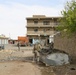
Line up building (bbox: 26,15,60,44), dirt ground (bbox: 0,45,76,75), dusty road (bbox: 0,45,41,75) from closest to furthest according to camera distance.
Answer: dirt ground (bbox: 0,45,76,75), dusty road (bbox: 0,45,41,75), building (bbox: 26,15,60,44)

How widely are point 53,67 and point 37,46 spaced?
727cm

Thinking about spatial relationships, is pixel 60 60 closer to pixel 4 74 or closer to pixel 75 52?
pixel 75 52

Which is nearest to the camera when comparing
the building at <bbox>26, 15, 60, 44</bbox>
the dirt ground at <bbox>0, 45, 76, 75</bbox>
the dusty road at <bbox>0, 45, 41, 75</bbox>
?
the dirt ground at <bbox>0, 45, 76, 75</bbox>

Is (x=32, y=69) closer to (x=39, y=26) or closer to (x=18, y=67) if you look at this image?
(x=18, y=67)

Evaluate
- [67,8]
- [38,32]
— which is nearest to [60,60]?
[67,8]

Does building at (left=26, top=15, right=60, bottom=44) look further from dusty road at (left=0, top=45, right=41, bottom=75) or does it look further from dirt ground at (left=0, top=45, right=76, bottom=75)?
dirt ground at (left=0, top=45, right=76, bottom=75)

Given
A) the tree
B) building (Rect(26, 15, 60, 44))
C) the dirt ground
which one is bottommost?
the dirt ground

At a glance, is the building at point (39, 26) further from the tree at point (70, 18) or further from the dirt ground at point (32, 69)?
the tree at point (70, 18)

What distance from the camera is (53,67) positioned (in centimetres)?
1928

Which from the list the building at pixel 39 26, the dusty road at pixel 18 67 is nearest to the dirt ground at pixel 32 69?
the dusty road at pixel 18 67

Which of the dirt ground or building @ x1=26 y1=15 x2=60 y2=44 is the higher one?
building @ x1=26 y1=15 x2=60 y2=44

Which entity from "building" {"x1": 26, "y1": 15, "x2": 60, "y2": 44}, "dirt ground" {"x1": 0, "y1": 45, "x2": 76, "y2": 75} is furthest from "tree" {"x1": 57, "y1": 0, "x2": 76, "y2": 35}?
"building" {"x1": 26, "y1": 15, "x2": 60, "y2": 44}

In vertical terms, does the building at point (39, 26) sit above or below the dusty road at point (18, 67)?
above

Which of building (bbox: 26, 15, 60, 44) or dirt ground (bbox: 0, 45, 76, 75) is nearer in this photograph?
dirt ground (bbox: 0, 45, 76, 75)
